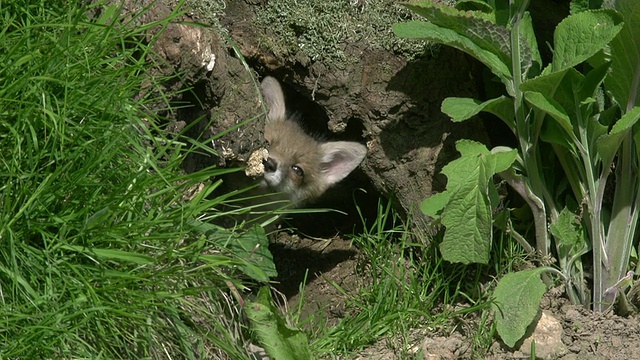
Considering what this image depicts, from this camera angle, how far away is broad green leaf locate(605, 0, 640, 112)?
336 centimetres

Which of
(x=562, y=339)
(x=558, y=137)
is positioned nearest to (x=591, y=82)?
(x=558, y=137)

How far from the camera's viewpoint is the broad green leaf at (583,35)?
3316 millimetres

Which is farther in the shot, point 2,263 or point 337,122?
point 337,122

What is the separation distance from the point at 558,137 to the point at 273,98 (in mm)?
1591

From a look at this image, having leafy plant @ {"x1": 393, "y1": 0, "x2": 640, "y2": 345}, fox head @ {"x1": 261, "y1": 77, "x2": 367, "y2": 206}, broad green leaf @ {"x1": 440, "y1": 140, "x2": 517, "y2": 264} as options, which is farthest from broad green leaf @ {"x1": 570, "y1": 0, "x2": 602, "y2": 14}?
fox head @ {"x1": 261, "y1": 77, "x2": 367, "y2": 206}

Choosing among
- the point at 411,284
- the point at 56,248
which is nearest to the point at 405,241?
the point at 411,284

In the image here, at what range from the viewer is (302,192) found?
4.93 meters

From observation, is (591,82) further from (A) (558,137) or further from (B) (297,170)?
(B) (297,170)

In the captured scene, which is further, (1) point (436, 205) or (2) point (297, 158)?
(2) point (297, 158)

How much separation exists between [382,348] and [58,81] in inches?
67.5

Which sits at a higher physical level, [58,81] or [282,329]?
[58,81]

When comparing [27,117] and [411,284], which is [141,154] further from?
[411,284]

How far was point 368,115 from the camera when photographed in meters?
4.23

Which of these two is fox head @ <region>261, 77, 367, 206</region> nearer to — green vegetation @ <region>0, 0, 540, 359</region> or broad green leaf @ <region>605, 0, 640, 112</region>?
green vegetation @ <region>0, 0, 540, 359</region>
